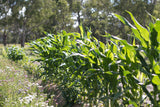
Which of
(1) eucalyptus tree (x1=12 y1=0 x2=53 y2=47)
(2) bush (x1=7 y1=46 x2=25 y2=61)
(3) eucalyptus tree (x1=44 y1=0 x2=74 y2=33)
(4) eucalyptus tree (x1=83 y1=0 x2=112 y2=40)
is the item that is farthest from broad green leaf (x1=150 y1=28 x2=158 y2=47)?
(1) eucalyptus tree (x1=12 y1=0 x2=53 y2=47)

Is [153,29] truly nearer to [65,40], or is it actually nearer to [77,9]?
[65,40]

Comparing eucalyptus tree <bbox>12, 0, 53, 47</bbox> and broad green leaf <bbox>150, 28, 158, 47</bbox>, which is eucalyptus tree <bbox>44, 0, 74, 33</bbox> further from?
broad green leaf <bbox>150, 28, 158, 47</bbox>

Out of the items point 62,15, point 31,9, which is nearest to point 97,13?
point 62,15

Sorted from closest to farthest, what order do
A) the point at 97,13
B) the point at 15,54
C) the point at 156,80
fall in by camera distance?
the point at 156,80, the point at 15,54, the point at 97,13

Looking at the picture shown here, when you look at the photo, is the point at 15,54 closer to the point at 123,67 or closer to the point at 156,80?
the point at 123,67

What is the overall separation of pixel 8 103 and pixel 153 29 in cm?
225

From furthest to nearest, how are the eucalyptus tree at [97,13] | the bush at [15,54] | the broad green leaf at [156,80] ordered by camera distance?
the eucalyptus tree at [97,13], the bush at [15,54], the broad green leaf at [156,80]

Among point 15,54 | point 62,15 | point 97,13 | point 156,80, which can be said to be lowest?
point 156,80

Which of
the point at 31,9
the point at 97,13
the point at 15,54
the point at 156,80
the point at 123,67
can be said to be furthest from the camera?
the point at 31,9

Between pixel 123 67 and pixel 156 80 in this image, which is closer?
pixel 156 80

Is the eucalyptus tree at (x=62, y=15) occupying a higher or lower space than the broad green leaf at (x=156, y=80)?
higher

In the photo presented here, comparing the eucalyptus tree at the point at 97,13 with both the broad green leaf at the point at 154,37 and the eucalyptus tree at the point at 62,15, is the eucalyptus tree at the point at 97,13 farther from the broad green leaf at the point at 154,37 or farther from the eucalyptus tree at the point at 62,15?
the broad green leaf at the point at 154,37

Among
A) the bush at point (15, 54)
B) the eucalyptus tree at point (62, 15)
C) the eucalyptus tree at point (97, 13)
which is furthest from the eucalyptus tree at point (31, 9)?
the bush at point (15, 54)

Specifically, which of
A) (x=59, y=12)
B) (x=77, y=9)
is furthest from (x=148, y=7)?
(x=59, y=12)
